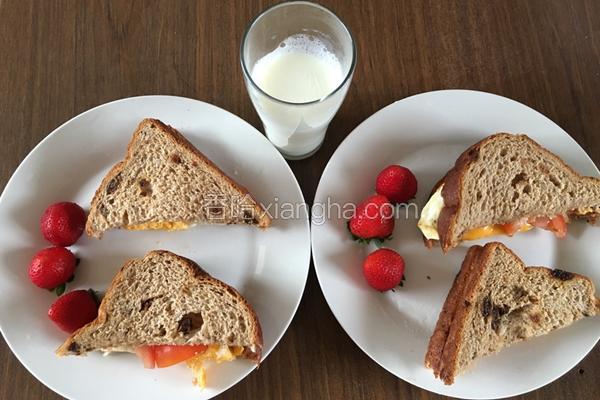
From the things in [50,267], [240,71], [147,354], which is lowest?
[147,354]

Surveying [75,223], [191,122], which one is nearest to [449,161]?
[191,122]

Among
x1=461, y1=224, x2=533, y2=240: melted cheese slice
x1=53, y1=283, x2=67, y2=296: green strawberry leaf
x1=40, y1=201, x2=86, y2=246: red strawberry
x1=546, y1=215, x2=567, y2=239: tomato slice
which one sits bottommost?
x1=53, y1=283, x2=67, y2=296: green strawberry leaf

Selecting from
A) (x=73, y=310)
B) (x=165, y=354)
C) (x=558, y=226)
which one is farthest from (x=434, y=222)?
(x=73, y=310)

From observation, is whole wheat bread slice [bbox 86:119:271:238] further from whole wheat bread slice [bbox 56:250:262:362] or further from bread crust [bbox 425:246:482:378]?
bread crust [bbox 425:246:482:378]

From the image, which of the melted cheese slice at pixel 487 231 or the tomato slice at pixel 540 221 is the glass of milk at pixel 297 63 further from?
the tomato slice at pixel 540 221

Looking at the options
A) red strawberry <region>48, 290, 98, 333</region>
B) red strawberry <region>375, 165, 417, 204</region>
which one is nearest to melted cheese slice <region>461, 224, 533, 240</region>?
red strawberry <region>375, 165, 417, 204</region>

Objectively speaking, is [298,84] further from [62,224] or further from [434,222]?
[62,224]

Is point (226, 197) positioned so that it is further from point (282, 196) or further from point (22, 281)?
point (22, 281)
